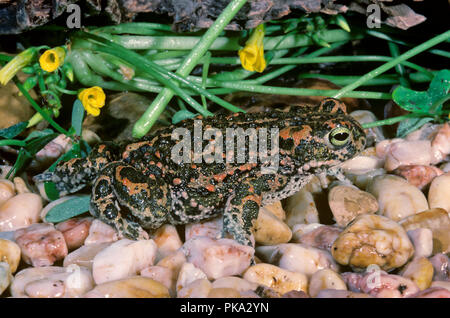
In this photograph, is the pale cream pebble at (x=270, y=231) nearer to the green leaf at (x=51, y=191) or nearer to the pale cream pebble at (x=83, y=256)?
the pale cream pebble at (x=83, y=256)

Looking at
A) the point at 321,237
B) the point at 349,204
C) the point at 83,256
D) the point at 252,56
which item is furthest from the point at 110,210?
the point at 349,204

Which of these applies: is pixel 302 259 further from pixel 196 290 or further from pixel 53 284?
pixel 53 284

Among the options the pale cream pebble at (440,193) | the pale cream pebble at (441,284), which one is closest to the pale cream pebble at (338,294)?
the pale cream pebble at (441,284)

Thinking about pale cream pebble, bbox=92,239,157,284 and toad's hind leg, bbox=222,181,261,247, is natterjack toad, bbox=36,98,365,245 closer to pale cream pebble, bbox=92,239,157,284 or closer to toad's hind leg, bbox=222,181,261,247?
toad's hind leg, bbox=222,181,261,247

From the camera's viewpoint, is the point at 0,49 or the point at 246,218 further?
the point at 0,49
